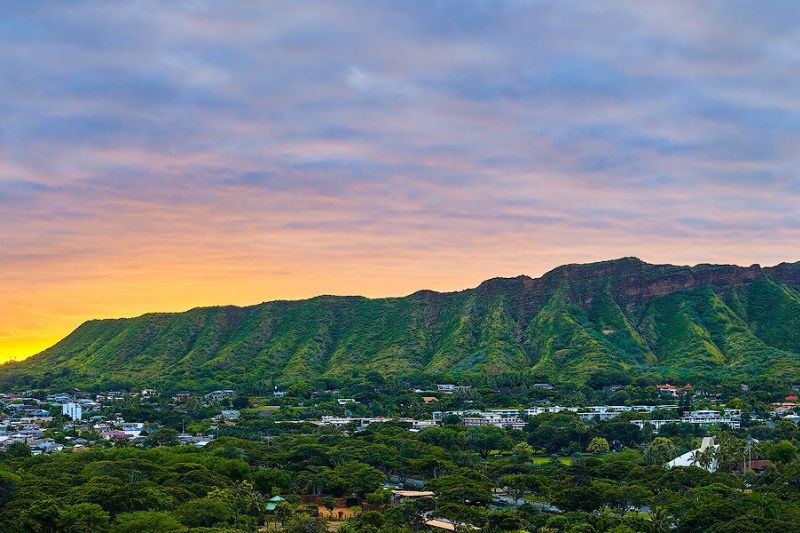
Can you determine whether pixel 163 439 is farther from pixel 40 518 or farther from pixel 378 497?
pixel 40 518

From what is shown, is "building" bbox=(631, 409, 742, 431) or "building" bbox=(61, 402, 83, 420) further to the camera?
"building" bbox=(61, 402, 83, 420)

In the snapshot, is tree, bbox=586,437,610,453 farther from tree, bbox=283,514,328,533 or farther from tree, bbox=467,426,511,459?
tree, bbox=283,514,328,533

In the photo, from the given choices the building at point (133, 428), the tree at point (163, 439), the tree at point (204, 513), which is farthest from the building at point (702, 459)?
the building at point (133, 428)

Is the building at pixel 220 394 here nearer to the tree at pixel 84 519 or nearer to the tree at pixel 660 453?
the tree at pixel 660 453

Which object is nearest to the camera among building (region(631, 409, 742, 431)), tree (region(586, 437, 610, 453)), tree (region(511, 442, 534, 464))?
tree (region(511, 442, 534, 464))

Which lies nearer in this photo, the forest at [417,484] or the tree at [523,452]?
the forest at [417,484]

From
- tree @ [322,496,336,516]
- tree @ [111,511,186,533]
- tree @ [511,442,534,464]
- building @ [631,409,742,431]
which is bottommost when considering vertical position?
tree @ [322,496,336,516]

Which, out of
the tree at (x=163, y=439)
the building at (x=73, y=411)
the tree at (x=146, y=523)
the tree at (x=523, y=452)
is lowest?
the tree at (x=523, y=452)

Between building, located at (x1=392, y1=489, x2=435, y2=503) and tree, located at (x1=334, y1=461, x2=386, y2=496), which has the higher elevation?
tree, located at (x1=334, y1=461, x2=386, y2=496)

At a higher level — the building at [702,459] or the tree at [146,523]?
the tree at [146,523]

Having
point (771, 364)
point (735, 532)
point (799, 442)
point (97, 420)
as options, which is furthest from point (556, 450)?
point (771, 364)

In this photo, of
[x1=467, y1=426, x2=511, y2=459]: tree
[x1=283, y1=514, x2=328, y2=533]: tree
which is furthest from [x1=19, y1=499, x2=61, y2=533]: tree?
[x1=467, y1=426, x2=511, y2=459]: tree

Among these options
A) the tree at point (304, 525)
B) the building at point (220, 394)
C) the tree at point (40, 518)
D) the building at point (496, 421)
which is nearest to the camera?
the tree at point (40, 518)
